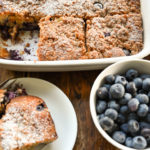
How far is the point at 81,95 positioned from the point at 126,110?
0.60m

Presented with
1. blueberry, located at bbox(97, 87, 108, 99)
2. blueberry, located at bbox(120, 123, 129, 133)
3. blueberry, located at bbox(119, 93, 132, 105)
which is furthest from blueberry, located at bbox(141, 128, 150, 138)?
blueberry, located at bbox(97, 87, 108, 99)

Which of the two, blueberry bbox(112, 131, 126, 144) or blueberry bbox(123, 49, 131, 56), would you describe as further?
blueberry bbox(123, 49, 131, 56)

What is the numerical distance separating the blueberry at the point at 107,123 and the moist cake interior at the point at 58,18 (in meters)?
0.62

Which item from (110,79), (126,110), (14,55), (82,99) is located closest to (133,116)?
(126,110)

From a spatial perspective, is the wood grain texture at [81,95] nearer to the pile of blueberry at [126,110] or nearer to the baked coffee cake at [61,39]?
the baked coffee cake at [61,39]

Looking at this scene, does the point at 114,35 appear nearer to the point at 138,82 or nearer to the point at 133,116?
the point at 138,82

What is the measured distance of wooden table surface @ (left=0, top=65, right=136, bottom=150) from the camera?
210 centimetres

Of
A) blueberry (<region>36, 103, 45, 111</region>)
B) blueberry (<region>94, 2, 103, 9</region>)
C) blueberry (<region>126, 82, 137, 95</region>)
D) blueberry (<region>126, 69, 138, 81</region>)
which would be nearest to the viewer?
blueberry (<region>126, 82, 137, 95</region>)

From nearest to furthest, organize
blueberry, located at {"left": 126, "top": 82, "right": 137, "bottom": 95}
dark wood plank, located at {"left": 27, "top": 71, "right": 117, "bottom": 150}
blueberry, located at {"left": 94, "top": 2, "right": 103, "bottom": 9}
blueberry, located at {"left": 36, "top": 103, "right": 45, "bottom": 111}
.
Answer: blueberry, located at {"left": 126, "top": 82, "right": 137, "bottom": 95} < blueberry, located at {"left": 36, "top": 103, "right": 45, "bottom": 111} < dark wood plank, located at {"left": 27, "top": 71, "right": 117, "bottom": 150} < blueberry, located at {"left": 94, "top": 2, "right": 103, "bottom": 9}

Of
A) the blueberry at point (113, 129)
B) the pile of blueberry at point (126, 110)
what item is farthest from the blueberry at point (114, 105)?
the blueberry at point (113, 129)

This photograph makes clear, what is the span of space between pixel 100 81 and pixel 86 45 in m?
0.47

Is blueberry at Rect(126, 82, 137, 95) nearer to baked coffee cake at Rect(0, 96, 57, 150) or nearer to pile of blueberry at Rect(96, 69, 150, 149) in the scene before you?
pile of blueberry at Rect(96, 69, 150, 149)

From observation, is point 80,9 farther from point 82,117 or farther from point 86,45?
point 82,117

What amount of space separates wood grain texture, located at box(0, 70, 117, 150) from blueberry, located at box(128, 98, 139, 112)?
52cm
